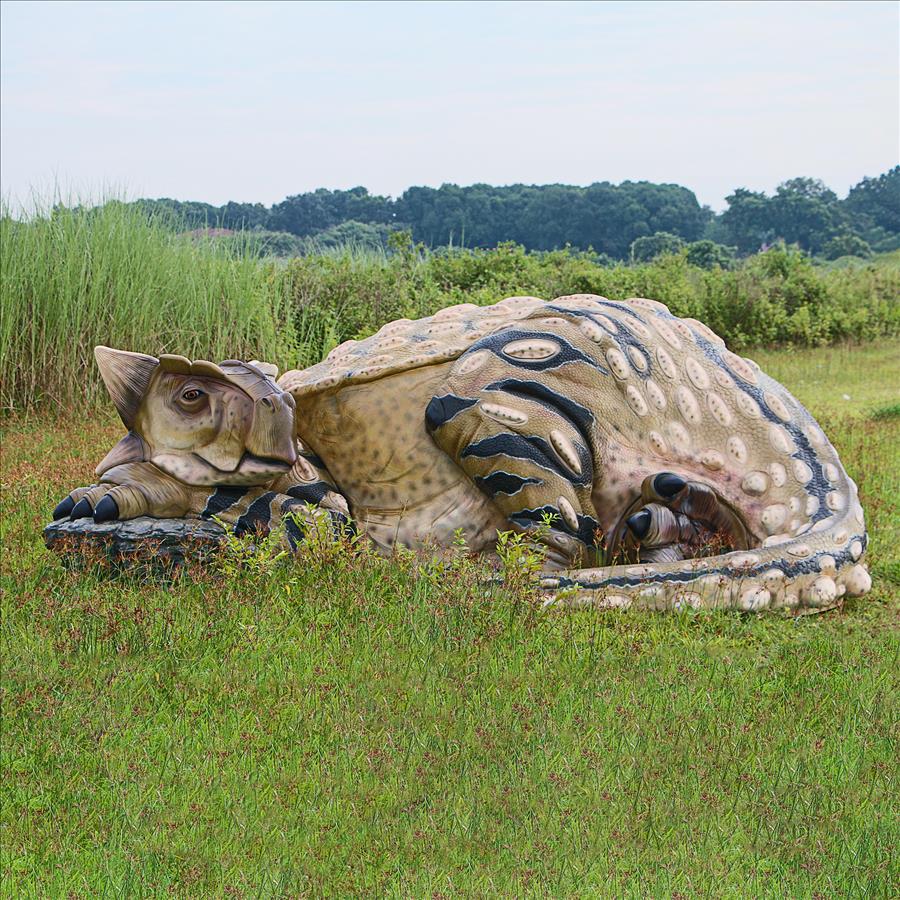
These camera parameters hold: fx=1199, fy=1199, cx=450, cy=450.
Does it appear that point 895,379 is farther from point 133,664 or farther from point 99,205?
point 133,664

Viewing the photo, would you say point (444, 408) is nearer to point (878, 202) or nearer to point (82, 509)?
point (82, 509)

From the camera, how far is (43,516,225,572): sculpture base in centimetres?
527

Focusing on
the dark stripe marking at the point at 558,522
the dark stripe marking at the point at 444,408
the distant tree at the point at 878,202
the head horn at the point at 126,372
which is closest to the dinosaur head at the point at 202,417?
the head horn at the point at 126,372

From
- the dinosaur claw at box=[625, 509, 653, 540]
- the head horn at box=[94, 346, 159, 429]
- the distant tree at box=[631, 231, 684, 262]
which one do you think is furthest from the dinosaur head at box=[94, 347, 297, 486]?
the distant tree at box=[631, 231, 684, 262]

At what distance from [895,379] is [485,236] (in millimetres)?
15839

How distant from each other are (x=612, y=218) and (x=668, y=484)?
90.7 feet

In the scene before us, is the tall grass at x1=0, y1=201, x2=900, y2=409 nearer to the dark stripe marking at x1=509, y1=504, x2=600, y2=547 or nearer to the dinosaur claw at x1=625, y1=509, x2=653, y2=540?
the dark stripe marking at x1=509, y1=504, x2=600, y2=547

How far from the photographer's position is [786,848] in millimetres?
3342

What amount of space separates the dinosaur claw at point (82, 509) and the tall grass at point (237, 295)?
534 cm

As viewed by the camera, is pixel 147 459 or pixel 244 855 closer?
pixel 244 855

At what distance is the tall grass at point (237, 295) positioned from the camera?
10.6 meters

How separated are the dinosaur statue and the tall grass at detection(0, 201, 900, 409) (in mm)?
5358

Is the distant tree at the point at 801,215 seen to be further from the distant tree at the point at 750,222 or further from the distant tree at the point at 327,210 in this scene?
the distant tree at the point at 327,210

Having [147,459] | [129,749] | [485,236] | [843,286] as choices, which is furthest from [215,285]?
[485,236]
